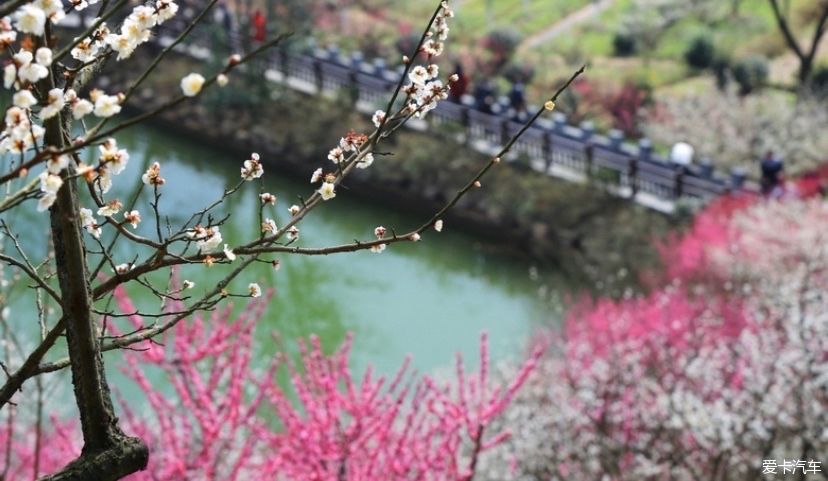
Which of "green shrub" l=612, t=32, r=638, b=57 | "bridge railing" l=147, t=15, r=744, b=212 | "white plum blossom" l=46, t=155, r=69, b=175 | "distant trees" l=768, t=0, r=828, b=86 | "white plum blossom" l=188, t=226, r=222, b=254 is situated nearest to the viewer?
"white plum blossom" l=46, t=155, r=69, b=175

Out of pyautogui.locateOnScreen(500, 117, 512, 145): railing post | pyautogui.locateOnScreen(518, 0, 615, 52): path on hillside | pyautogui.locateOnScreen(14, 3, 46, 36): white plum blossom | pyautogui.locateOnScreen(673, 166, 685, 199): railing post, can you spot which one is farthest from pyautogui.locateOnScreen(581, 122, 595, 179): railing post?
pyautogui.locateOnScreen(14, 3, 46, 36): white plum blossom

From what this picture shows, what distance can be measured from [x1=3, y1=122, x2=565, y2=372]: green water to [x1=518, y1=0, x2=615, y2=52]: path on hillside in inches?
267

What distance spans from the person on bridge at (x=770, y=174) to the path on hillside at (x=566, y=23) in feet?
28.2

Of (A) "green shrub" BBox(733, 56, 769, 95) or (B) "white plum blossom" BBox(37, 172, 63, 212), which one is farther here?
(A) "green shrub" BBox(733, 56, 769, 95)

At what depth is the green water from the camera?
1623 centimetres

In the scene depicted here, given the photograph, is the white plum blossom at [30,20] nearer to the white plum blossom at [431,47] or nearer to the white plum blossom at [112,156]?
the white plum blossom at [112,156]

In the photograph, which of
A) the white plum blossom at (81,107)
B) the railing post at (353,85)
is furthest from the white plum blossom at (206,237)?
the railing post at (353,85)

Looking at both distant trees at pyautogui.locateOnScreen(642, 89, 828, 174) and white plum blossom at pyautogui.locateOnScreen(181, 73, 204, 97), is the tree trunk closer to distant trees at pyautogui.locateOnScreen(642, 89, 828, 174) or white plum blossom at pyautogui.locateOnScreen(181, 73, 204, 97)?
white plum blossom at pyautogui.locateOnScreen(181, 73, 204, 97)

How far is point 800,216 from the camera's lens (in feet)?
52.2

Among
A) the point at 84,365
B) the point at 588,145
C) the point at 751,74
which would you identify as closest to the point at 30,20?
the point at 84,365

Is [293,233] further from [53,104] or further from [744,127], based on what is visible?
[744,127]

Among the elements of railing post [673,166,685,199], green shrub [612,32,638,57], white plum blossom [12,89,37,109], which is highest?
green shrub [612,32,638,57]

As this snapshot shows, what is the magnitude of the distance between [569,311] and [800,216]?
3561 mm

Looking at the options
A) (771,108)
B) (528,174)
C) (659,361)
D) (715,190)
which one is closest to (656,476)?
(659,361)
